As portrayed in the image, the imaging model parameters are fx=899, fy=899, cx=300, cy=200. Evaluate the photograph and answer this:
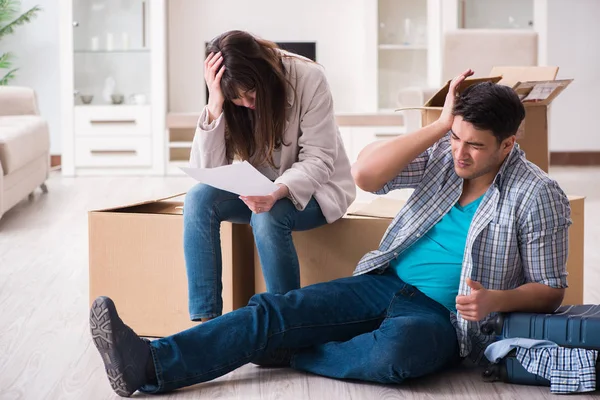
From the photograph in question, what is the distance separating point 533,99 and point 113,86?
3.67m

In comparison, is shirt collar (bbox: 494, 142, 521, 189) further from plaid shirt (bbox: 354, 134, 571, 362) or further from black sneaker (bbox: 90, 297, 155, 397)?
black sneaker (bbox: 90, 297, 155, 397)

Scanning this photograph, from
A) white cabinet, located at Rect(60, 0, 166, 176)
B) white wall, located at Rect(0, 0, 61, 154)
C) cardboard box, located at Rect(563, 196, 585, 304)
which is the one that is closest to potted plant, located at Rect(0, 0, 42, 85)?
white wall, located at Rect(0, 0, 61, 154)

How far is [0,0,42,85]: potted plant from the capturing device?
A: 6.03 meters

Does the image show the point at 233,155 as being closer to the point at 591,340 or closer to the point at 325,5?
the point at 591,340

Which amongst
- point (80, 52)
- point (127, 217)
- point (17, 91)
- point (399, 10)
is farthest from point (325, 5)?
point (127, 217)

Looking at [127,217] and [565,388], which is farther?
[127,217]

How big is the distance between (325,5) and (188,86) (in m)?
1.16

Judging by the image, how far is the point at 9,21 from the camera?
6254 mm

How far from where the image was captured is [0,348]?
228cm

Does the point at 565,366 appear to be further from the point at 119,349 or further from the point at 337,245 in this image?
the point at 119,349

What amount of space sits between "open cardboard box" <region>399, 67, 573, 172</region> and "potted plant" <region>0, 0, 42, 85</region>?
3.77 meters

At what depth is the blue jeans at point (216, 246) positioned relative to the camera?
2088 mm

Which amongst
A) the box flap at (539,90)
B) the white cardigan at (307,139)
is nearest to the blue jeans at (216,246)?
the white cardigan at (307,139)

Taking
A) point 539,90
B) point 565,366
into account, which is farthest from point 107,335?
point 539,90
